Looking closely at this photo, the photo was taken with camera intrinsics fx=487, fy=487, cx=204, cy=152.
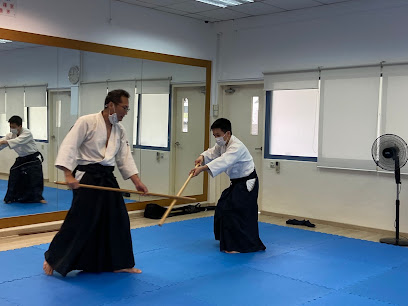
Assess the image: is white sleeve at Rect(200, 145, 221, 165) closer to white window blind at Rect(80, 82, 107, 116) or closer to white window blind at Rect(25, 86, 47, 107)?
white window blind at Rect(80, 82, 107, 116)

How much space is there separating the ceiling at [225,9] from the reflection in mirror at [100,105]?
834 millimetres

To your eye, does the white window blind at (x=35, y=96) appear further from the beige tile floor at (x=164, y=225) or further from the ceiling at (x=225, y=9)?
the ceiling at (x=225, y=9)

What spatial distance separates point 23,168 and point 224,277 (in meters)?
3.15

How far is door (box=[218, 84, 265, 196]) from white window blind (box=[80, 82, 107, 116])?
92.1 inches

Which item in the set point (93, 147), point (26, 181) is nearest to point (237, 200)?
point (93, 147)

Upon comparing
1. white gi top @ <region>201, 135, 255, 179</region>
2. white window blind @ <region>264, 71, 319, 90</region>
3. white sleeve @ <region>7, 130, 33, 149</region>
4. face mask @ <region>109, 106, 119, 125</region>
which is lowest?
white gi top @ <region>201, 135, 255, 179</region>

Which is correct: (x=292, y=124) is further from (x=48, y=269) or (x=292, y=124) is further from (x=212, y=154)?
(x=48, y=269)

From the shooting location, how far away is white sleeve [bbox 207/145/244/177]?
510 cm

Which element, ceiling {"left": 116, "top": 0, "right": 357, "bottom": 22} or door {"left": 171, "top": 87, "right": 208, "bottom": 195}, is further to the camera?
door {"left": 171, "top": 87, "right": 208, "bottom": 195}

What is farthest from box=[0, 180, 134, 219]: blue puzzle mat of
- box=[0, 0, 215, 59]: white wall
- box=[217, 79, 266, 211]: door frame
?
box=[217, 79, 266, 211]: door frame

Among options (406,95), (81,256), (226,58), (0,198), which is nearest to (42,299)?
(81,256)

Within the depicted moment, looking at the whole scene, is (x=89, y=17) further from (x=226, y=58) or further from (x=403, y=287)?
(x=403, y=287)

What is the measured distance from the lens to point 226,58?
27.4ft

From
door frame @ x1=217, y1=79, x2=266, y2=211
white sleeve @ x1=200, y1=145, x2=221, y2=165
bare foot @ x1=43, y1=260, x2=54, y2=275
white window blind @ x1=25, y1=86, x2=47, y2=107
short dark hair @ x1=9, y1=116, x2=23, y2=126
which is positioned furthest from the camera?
door frame @ x1=217, y1=79, x2=266, y2=211
